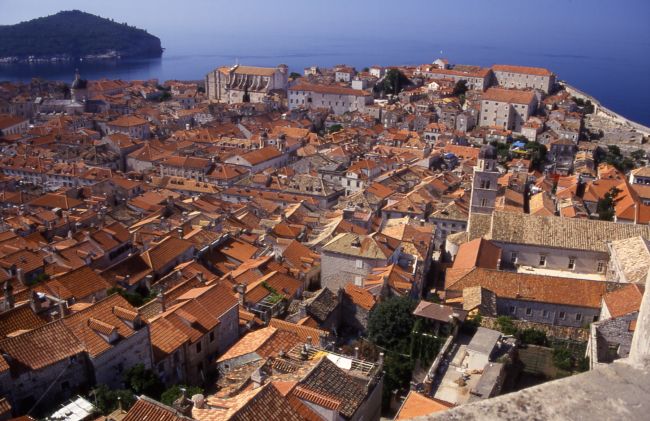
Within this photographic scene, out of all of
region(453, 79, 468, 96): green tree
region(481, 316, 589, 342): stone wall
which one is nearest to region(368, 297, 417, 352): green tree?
region(481, 316, 589, 342): stone wall

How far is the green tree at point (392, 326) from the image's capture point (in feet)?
56.9

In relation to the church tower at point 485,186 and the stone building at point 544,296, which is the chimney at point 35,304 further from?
the church tower at point 485,186

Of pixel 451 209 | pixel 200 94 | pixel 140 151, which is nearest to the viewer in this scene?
pixel 451 209

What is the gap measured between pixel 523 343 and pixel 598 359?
225 cm

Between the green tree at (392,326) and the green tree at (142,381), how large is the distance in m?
6.36

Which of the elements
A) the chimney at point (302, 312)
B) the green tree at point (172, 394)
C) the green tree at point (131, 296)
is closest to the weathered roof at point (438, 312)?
the chimney at point (302, 312)

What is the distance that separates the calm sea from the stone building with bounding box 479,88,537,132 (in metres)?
41.2

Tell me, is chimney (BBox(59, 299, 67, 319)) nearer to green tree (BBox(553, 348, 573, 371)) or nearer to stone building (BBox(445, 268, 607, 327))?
stone building (BBox(445, 268, 607, 327))

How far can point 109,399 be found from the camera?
12.9 meters

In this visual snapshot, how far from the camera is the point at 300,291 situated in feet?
69.9

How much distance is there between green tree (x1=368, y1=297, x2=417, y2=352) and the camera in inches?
683

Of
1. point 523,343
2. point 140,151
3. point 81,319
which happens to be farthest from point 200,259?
point 140,151

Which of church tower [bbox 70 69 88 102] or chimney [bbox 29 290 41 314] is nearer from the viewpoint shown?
chimney [bbox 29 290 41 314]

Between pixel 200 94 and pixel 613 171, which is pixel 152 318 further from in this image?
pixel 200 94
